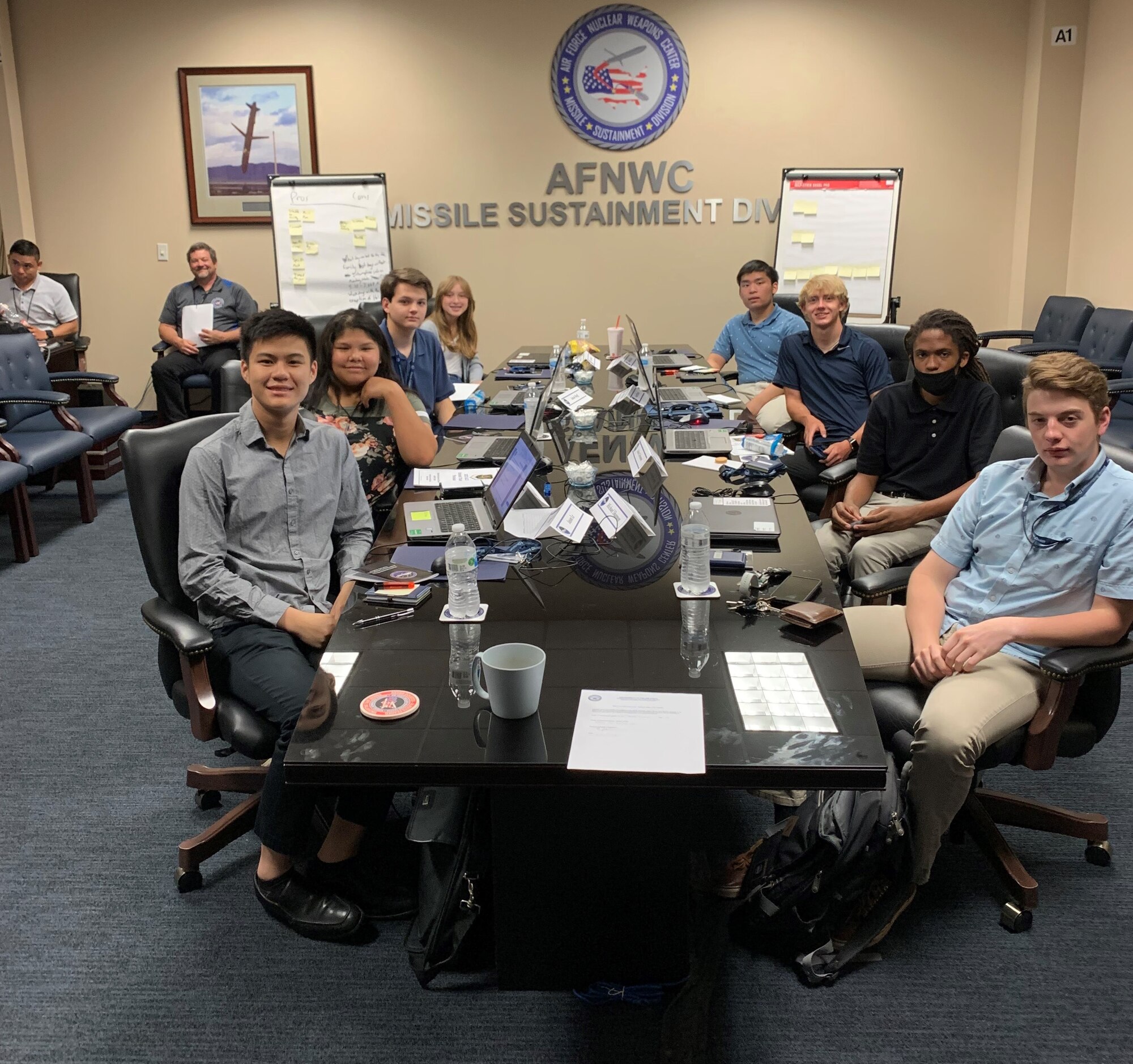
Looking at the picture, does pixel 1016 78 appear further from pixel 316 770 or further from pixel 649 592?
pixel 316 770

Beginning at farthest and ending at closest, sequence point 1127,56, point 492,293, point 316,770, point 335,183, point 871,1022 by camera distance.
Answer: point 492,293, point 335,183, point 1127,56, point 871,1022, point 316,770

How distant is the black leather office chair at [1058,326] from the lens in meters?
5.85

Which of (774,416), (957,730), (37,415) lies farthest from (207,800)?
(37,415)

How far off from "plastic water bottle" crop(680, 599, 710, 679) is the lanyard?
27.2 inches

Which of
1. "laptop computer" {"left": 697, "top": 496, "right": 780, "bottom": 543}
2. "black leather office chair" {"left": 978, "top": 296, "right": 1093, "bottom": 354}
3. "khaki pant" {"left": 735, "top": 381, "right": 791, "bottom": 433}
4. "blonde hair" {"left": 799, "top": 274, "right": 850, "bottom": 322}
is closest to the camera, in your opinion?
"laptop computer" {"left": 697, "top": 496, "right": 780, "bottom": 543}

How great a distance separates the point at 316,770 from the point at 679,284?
5.91m

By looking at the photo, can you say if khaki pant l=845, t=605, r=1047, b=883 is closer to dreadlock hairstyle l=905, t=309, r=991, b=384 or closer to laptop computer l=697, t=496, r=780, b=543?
laptop computer l=697, t=496, r=780, b=543

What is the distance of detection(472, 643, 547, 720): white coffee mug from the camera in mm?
1448

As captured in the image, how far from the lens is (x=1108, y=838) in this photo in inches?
88.4

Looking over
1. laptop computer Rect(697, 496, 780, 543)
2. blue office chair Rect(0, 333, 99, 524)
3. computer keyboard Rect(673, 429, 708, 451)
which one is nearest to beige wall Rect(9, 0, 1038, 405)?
blue office chair Rect(0, 333, 99, 524)

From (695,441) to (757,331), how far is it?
2048 millimetres

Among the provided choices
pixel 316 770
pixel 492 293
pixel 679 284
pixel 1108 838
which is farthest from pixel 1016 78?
pixel 316 770

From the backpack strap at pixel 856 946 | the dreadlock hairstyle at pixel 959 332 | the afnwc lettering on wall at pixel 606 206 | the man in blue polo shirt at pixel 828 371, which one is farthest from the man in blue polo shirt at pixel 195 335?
the backpack strap at pixel 856 946

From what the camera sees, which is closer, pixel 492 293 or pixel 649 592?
pixel 649 592
